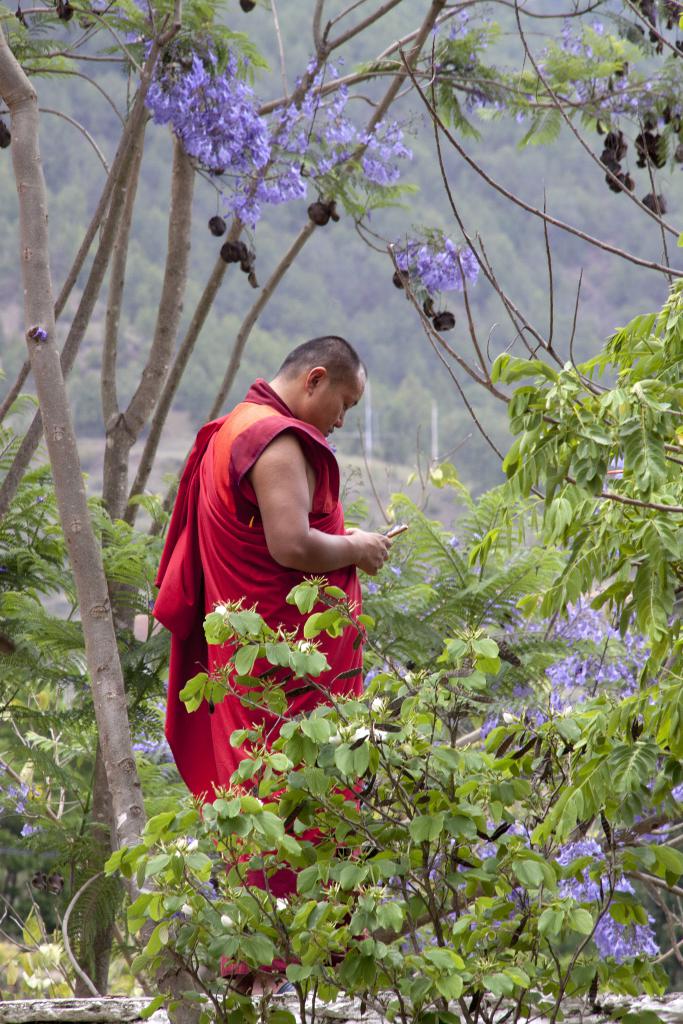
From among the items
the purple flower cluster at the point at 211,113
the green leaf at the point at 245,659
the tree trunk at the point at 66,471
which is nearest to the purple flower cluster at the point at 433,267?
the purple flower cluster at the point at 211,113

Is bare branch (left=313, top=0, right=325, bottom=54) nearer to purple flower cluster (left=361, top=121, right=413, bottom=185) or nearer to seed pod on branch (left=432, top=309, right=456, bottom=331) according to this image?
purple flower cluster (left=361, top=121, right=413, bottom=185)

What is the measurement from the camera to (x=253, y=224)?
22.1 ft

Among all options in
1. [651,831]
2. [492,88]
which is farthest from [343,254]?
[651,831]

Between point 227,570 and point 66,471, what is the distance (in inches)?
22.8

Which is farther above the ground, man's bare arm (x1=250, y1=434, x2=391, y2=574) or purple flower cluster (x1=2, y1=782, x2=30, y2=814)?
man's bare arm (x1=250, y1=434, x2=391, y2=574)

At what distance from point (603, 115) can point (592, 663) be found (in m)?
2.86

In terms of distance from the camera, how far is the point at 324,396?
3.47m

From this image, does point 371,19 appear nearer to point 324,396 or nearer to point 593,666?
point 593,666

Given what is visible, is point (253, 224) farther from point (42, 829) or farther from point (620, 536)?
point (620, 536)

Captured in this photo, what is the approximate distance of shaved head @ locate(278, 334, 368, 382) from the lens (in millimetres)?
3479

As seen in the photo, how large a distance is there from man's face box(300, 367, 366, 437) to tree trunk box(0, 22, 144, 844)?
0.65 meters

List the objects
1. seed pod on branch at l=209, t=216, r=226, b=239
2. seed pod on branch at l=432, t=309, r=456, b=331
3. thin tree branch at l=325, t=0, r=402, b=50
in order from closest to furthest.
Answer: seed pod on branch at l=432, t=309, r=456, b=331, thin tree branch at l=325, t=0, r=402, b=50, seed pod on branch at l=209, t=216, r=226, b=239

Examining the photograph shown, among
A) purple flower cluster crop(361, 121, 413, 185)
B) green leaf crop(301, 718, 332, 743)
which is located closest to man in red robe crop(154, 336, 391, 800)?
→ green leaf crop(301, 718, 332, 743)

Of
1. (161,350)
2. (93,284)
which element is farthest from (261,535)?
(161,350)
